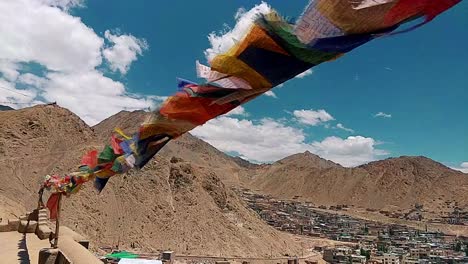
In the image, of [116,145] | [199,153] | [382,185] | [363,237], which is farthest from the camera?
[199,153]

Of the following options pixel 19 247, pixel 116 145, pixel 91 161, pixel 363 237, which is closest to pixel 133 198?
pixel 19 247

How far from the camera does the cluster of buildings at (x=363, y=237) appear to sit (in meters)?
64.9

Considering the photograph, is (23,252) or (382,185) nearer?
(23,252)

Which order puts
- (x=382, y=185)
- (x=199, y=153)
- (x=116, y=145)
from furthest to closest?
(x=199, y=153), (x=382, y=185), (x=116, y=145)

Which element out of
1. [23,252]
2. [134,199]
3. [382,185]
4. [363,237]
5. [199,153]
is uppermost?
[199,153]

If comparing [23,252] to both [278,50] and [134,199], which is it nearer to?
[278,50]

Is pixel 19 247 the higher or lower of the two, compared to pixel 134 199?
lower

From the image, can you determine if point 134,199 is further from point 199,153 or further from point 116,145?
point 199,153

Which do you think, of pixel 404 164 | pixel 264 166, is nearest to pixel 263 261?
pixel 404 164

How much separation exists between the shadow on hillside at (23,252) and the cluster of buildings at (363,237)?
5173 centimetres

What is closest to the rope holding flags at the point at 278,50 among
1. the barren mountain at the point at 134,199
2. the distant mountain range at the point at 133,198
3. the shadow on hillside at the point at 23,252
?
the shadow on hillside at the point at 23,252

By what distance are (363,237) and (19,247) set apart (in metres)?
87.5

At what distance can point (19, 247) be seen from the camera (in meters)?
10.4

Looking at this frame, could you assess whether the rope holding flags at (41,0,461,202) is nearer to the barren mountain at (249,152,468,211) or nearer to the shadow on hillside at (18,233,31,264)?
the shadow on hillside at (18,233,31,264)
